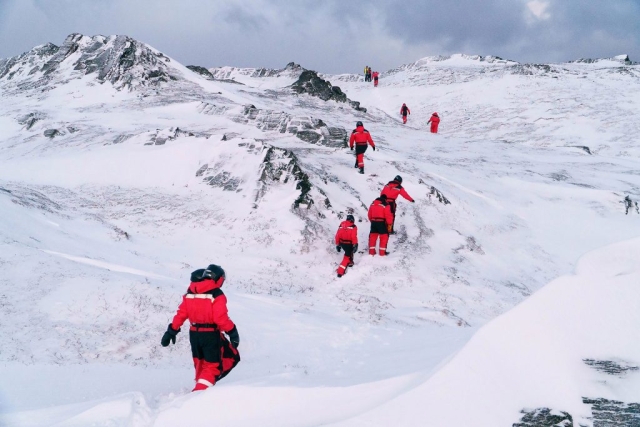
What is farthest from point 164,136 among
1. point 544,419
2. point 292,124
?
point 544,419

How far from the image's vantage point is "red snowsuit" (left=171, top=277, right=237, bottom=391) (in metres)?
5.90

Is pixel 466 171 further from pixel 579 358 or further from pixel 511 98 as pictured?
pixel 511 98

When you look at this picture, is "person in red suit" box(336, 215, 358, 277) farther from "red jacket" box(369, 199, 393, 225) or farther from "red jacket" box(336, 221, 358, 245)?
"red jacket" box(369, 199, 393, 225)

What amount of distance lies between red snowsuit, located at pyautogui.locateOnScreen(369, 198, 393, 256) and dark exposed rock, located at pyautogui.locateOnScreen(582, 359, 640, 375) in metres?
9.31

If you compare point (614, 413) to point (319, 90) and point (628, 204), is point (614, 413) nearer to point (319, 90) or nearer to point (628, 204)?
point (628, 204)

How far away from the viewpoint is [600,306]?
4.25 metres

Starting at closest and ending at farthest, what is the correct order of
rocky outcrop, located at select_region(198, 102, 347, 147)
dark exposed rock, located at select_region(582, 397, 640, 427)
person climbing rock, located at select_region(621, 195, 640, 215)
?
1. dark exposed rock, located at select_region(582, 397, 640, 427)
2. person climbing rock, located at select_region(621, 195, 640, 215)
3. rocky outcrop, located at select_region(198, 102, 347, 147)

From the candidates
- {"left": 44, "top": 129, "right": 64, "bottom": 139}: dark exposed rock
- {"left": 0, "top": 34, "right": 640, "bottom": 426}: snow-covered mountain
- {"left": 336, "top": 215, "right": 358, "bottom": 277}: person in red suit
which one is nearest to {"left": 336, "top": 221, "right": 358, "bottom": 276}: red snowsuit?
{"left": 336, "top": 215, "right": 358, "bottom": 277}: person in red suit

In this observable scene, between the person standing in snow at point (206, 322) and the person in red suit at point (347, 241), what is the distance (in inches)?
265

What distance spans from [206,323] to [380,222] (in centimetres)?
816

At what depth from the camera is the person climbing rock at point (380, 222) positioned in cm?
1318

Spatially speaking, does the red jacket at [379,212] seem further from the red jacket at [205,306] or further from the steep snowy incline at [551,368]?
the steep snowy incline at [551,368]

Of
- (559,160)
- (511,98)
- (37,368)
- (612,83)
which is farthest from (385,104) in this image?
(37,368)

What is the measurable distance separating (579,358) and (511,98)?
46091 millimetres
